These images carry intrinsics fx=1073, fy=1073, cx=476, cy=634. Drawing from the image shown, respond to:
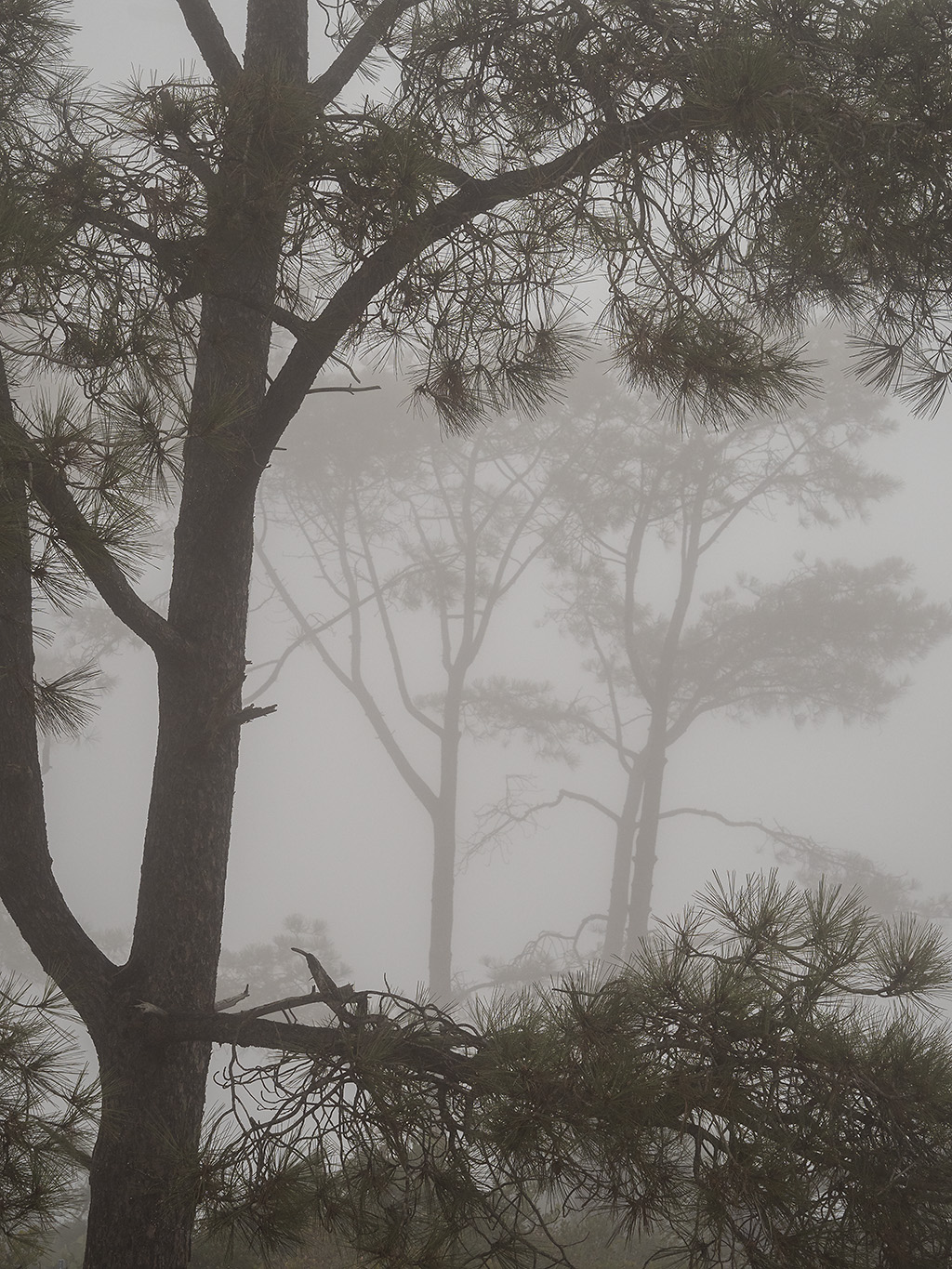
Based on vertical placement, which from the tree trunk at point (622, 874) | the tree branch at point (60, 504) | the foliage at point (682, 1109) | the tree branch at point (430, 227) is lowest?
the foliage at point (682, 1109)

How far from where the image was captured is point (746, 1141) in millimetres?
1282

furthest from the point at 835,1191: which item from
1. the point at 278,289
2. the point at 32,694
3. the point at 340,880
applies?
the point at 340,880

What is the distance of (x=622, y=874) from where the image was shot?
7.90m

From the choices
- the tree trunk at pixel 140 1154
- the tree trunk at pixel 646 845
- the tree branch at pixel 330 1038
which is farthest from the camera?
the tree trunk at pixel 646 845

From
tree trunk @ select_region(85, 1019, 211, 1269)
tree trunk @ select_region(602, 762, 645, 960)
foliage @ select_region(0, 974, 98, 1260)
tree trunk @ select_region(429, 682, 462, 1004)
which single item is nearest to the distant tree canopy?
tree trunk @ select_region(85, 1019, 211, 1269)

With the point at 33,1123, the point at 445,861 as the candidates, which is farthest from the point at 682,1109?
the point at 445,861

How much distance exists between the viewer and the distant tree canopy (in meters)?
1.31

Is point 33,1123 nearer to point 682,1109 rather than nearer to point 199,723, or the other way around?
point 199,723

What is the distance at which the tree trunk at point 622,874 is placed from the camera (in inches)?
302

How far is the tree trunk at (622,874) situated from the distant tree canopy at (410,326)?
6.17 metres

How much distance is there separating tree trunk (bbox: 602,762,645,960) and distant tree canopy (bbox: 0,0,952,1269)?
617 cm

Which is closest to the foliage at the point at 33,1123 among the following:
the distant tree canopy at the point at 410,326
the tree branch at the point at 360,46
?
the distant tree canopy at the point at 410,326

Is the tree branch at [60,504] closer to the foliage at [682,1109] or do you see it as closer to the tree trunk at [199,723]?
the tree trunk at [199,723]

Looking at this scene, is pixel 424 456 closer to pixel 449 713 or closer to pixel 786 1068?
pixel 449 713
